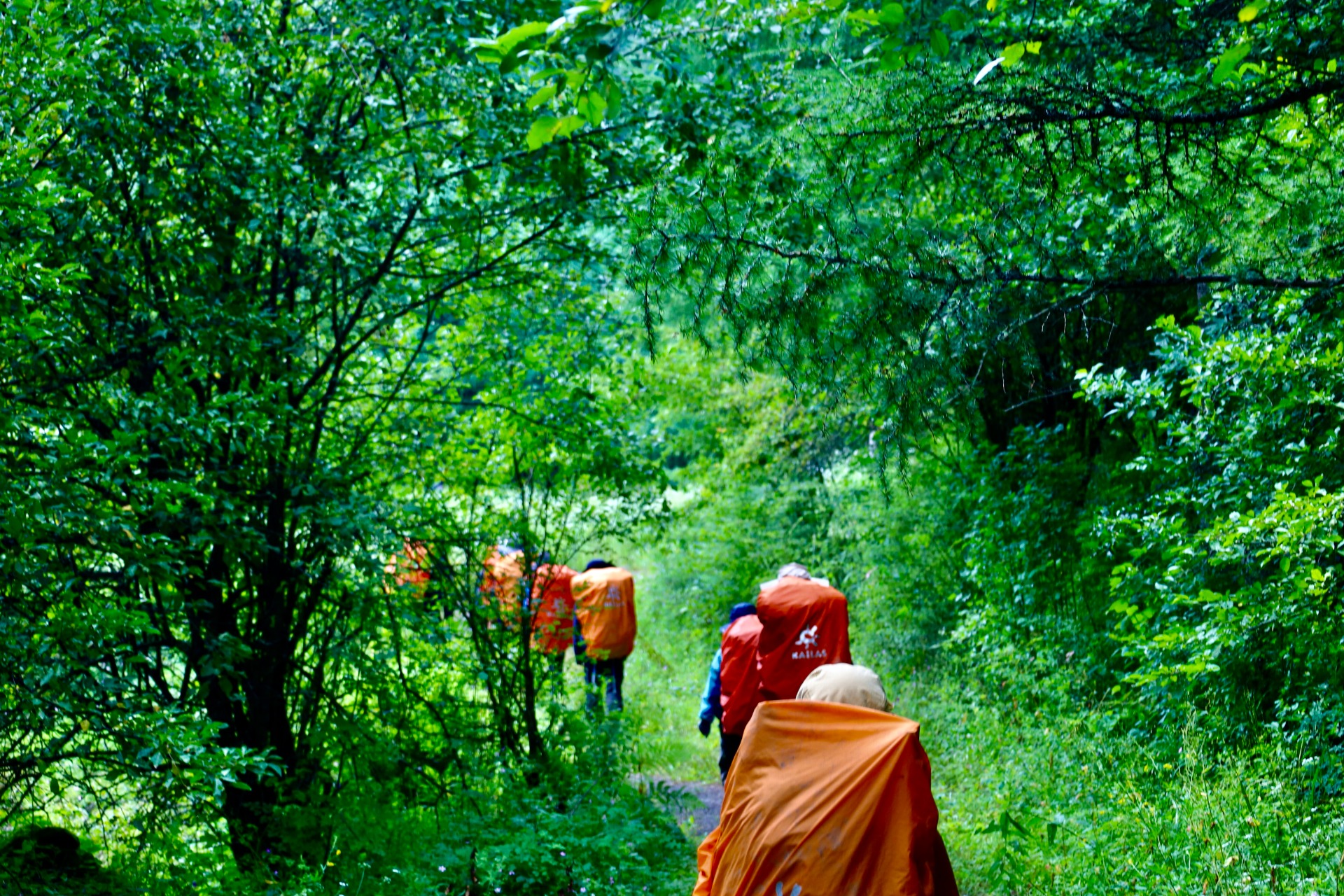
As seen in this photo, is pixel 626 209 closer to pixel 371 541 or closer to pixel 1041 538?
pixel 371 541

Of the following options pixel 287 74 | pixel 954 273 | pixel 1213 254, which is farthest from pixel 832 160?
pixel 287 74

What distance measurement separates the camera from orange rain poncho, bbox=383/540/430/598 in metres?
6.92

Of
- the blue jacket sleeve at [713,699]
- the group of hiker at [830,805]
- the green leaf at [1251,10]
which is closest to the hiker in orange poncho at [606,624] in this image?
the blue jacket sleeve at [713,699]

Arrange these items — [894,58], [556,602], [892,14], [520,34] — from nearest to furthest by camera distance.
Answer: [520,34]
[892,14]
[894,58]
[556,602]

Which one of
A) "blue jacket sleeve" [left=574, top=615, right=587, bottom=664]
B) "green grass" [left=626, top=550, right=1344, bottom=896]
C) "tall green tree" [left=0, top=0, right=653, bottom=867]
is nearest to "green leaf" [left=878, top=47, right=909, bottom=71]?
"tall green tree" [left=0, top=0, right=653, bottom=867]

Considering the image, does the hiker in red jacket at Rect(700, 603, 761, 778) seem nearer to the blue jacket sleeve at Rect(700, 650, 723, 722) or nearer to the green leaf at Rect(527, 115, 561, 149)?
the blue jacket sleeve at Rect(700, 650, 723, 722)

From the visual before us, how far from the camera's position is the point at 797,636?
280 inches

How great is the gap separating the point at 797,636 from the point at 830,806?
11.9 ft

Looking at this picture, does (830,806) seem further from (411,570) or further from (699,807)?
(699,807)

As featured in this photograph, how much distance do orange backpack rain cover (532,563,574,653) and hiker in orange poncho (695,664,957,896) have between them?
5144mm

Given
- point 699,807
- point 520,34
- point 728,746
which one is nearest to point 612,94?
point 520,34

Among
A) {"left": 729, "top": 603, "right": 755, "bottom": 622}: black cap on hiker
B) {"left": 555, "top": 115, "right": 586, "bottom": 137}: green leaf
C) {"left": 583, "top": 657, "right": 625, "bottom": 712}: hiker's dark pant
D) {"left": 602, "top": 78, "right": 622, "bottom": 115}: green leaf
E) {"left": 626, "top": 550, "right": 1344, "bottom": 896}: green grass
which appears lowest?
{"left": 626, "top": 550, "right": 1344, "bottom": 896}: green grass

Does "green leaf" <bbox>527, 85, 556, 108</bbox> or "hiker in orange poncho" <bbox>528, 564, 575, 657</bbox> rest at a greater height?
"green leaf" <bbox>527, 85, 556, 108</bbox>

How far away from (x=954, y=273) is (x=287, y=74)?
15.0 ft
